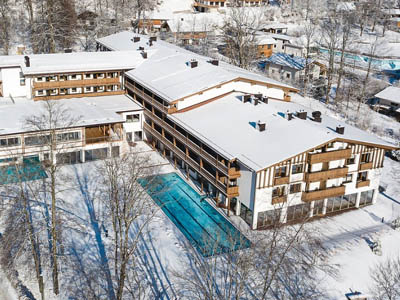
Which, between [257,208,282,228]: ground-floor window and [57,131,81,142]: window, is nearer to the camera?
[257,208,282,228]: ground-floor window

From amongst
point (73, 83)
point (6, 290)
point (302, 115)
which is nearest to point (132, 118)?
point (73, 83)

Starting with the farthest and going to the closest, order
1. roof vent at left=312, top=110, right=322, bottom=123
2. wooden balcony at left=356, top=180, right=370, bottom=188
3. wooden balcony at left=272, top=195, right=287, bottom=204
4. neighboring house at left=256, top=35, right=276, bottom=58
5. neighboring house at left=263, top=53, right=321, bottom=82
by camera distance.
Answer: neighboring house at left=256, top=35, right=276, bottom=58 → neighboring house at left=263, top=53, right=321, bottom=82 → roof vent at left=312, top=110, right=322, bottom=123 → wooden balcony at left=356, top=180, right=370, bottom=188 → wooden balcony at left=272, top=195, right=287, bottom=204

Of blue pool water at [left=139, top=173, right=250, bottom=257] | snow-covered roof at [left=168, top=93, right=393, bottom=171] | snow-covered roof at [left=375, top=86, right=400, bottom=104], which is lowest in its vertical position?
blue pool water at [left=139, top=173, right=250, bottom=257]

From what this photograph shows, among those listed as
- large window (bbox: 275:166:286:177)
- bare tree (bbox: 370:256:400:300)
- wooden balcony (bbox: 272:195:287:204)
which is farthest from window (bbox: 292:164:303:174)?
bare tree (bbox: 370:256:400:300)

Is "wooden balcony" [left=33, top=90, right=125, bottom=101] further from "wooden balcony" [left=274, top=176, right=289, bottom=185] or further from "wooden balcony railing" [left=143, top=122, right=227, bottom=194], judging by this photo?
"wooden balcony" [left=274, top=176, right=289, bottom=185]

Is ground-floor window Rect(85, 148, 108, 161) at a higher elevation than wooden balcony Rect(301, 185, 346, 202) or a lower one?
lower

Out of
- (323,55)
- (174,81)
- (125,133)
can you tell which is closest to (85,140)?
(125,133)

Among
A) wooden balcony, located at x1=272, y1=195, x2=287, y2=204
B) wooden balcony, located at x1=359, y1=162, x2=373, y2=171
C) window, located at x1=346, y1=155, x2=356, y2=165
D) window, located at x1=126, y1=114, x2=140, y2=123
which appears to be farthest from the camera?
window, located at x1=126, y1=114, x2=140, y2=123

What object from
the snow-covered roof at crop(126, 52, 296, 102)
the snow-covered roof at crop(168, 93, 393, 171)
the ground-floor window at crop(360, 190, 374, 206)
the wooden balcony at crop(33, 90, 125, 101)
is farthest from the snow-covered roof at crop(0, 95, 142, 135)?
the ground-floor window at crop(360, 190, 374, 206)
